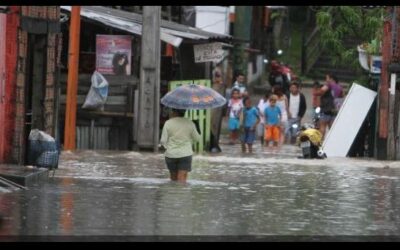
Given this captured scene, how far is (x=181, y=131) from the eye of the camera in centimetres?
1705

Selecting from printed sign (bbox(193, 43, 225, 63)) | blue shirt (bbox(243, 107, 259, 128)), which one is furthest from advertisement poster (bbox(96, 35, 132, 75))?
blue shirt (bbox(243, 107, 259, 128))

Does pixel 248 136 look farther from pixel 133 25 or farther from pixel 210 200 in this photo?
pixel 210 200

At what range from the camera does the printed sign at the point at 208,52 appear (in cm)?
2641

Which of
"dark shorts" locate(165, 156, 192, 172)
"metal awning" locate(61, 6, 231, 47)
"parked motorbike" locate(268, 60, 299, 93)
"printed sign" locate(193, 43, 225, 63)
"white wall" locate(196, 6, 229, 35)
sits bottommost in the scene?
"dark shorts" locate(165, 156, 192, 172)

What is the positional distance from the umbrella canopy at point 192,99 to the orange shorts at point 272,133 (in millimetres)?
9606

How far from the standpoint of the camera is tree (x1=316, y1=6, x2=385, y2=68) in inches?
1045

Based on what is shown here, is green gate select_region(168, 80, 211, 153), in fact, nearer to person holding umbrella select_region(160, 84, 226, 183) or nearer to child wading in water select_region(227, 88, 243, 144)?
child wading in water select_region(227, 88, 243, 144)

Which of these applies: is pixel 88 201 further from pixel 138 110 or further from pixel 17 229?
pixel 138 110

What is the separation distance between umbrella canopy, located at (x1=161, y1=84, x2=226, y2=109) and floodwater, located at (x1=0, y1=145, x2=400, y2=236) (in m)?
1.30

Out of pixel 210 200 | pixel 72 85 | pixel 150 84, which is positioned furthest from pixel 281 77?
pixel 210 200

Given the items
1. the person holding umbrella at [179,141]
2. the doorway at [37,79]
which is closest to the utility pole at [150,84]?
the doorway at [37,79]

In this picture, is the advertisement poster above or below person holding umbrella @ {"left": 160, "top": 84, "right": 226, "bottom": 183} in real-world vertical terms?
above

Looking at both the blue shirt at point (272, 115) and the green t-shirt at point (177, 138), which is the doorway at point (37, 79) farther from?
the blue shirt at point (272, 115)

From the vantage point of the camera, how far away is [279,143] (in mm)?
28062
